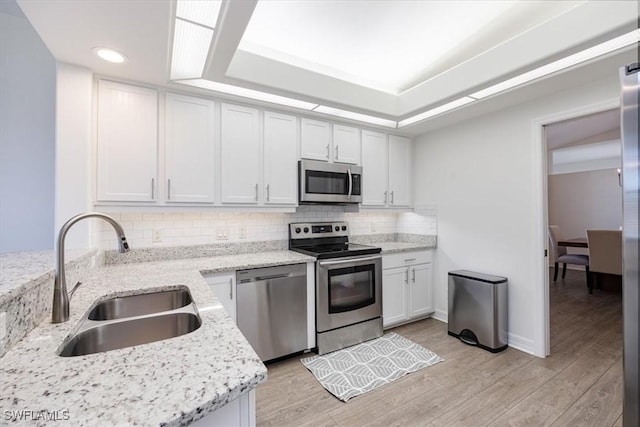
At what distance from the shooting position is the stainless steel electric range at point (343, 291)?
8.77ft

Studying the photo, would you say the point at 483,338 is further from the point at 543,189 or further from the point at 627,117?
the point at 627,117

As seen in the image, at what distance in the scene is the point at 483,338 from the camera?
279cm

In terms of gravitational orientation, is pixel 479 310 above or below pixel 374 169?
below

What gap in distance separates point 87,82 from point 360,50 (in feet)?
7.20

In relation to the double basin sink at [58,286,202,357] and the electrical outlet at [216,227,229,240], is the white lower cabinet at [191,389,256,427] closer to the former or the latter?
the double basin sink at [58,286,202,357]

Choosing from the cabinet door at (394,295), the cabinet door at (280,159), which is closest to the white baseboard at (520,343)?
the cabinet door at (394,295)

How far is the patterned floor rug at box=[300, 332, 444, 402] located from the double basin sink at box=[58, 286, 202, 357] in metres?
1.38

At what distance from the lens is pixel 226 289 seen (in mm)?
2281

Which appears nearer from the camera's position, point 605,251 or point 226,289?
point 226,289

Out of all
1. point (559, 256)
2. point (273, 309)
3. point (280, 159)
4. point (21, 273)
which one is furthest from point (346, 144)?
point (559, 256)


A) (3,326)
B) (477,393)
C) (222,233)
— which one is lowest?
(477,393)

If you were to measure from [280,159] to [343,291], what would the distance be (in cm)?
148

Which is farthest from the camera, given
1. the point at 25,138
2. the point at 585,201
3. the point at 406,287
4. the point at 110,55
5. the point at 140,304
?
the point at 585,201

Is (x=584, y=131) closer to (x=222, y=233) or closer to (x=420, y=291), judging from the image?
(x=420, y=291)
